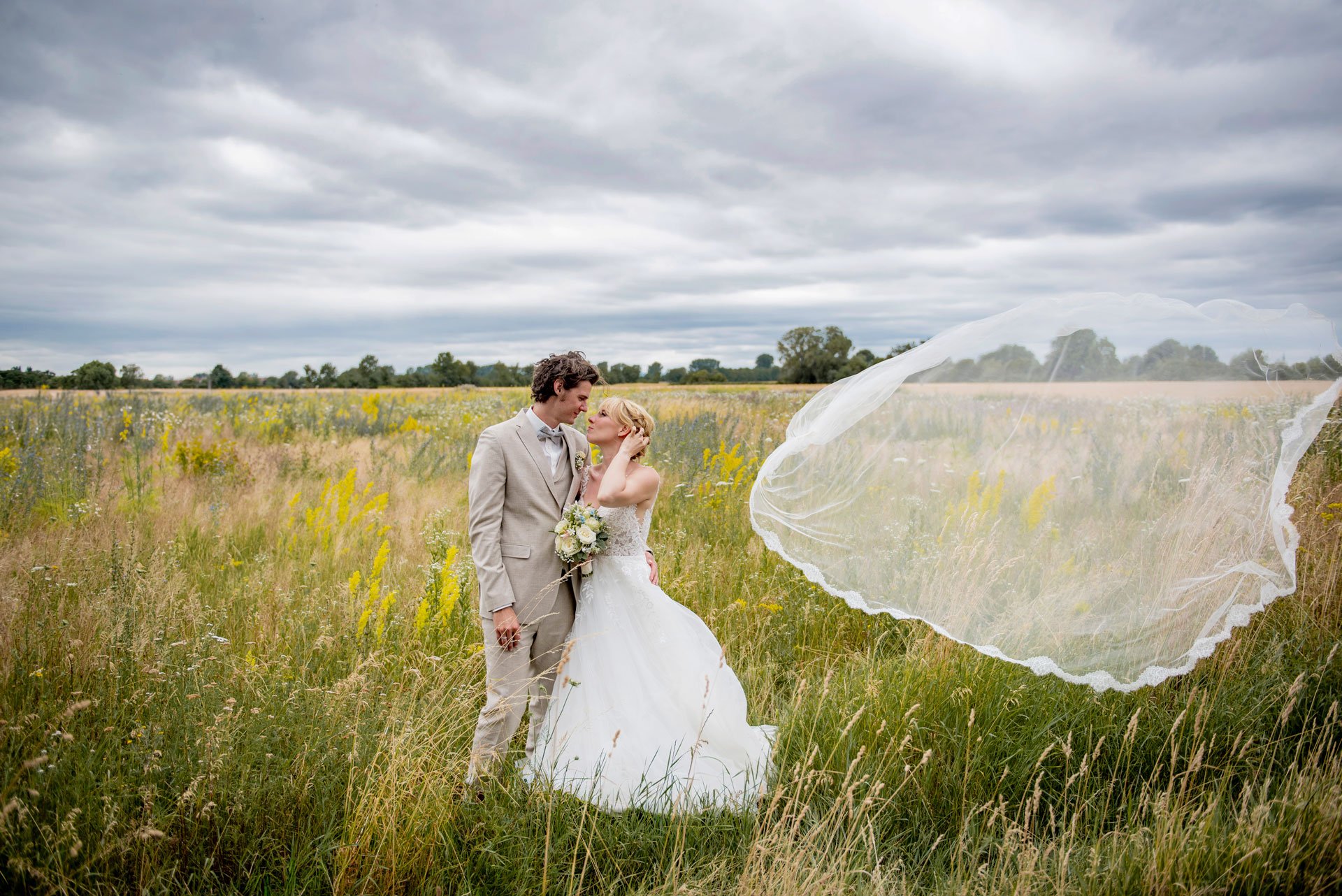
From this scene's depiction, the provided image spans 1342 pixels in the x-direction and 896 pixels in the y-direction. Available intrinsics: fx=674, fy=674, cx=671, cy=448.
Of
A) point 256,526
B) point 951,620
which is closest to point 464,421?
point 256,526

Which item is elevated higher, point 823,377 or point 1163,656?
point 823,377

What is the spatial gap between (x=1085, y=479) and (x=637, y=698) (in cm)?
256

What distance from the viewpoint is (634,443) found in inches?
133

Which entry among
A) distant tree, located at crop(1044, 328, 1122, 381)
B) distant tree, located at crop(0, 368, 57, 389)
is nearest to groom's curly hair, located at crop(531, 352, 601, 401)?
distant tree, located at crop(1044, 328, 1122, 381)

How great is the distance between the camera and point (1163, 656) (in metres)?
3.09

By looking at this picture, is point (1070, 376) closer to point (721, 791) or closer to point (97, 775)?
point (721, 791)

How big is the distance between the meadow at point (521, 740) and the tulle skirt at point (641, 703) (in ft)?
0.75

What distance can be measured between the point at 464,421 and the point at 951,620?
12.8 m

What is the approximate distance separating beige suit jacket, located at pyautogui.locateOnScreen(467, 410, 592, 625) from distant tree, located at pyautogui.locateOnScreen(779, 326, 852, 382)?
45.6m

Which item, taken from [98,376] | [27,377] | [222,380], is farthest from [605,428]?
[222,380]

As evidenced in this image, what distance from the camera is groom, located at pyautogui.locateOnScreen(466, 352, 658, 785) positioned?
3.13 meters

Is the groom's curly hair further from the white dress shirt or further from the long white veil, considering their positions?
the long white veil

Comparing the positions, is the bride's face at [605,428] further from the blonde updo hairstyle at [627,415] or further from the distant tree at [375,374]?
the distant tree at [375,374]

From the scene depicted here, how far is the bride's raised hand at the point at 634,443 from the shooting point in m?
3.36
